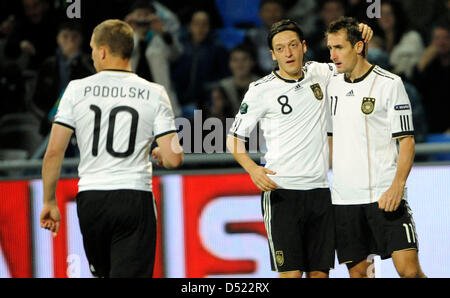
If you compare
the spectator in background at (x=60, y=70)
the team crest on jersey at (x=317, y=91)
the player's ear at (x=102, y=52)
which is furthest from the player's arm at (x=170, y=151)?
the spectator in background at (x=60, y=70)

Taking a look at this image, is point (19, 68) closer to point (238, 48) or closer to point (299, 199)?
point (238, 48)

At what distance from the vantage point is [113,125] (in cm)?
534

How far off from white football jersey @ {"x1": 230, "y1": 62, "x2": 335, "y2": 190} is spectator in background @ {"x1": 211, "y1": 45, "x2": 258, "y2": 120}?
8.89ft

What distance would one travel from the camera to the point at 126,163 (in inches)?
211

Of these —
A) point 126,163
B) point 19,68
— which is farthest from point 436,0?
point 126,163

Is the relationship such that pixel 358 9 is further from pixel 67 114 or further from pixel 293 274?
pixel 67 114

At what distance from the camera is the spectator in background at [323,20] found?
9.38 metres

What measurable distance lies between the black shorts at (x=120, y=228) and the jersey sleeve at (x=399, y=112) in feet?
6.01

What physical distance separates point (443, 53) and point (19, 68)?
4.79 meters

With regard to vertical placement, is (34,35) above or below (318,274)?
above

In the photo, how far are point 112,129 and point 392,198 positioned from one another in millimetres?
1997

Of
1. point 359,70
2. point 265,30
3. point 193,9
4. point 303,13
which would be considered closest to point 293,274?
point 359,70

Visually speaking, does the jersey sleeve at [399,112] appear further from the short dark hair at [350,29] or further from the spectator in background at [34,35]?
the spectator in background at [34,35]

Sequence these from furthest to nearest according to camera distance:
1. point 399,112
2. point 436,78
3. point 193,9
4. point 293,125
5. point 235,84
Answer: point 193,9 → point 235,84 → point 436,78 → point 293,125 → point 399,112
